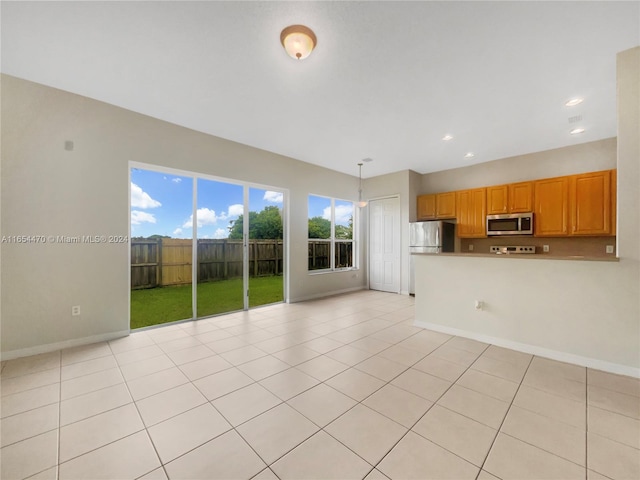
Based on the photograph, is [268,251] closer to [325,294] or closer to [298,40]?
[325,294]

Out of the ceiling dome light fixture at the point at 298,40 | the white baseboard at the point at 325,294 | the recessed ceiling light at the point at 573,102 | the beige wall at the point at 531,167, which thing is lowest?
the white baseboard at the point at 325,294

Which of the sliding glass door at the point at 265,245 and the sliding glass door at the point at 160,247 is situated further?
the sliding glass door at the point at 265,245

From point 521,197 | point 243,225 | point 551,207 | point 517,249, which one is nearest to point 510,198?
point 521,197

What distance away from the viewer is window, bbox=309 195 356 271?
19.8 feet

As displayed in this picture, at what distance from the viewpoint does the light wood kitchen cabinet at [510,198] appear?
192 inches

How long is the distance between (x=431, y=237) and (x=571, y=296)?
2994mm

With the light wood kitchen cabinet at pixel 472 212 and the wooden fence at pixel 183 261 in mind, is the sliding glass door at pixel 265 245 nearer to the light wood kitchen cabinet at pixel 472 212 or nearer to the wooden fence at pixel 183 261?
the wooden fence at pixel 183 261

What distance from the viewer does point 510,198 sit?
5.06m

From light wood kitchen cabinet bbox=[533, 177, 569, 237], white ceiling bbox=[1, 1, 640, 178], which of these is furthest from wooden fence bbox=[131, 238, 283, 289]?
light wood kitchen cabinet bbox=[533, 177, 569, 237]

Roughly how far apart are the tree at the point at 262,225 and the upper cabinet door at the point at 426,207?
352 cm

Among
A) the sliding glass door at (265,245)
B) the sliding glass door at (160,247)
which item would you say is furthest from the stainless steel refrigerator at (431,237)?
the sliding glass door at (160,247)

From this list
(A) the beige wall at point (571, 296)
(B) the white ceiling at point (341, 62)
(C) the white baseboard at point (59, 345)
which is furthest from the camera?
(C) the white baseboard at point (59, 345)

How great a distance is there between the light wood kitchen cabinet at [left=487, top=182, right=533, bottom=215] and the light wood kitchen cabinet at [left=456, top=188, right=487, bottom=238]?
125mm

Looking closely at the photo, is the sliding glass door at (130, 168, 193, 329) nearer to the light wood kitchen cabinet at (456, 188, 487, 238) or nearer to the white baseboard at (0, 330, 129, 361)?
the white baseboard at (0, 330, 129, 361)
